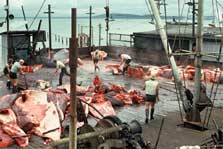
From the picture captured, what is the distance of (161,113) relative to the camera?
17.6 m

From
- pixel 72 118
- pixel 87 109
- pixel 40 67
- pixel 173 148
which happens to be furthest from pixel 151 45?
pixel 72 118

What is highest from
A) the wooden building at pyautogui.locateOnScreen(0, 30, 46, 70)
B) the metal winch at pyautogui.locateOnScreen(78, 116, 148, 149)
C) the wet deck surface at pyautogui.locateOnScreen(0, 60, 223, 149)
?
the wooden building at pyautogui.locateOnScreen(0, 30, 46, 70)

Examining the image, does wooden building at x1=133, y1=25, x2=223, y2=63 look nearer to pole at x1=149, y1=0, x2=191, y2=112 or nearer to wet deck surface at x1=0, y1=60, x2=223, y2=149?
wet deck surface at x1=0, y1=60, x2=223, y2=149

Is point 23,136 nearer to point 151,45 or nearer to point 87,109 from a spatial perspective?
point 87,109

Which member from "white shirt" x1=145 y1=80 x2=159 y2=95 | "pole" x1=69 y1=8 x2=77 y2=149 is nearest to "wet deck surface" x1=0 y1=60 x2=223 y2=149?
"white shirt" x1=145 y1=80 x2=159 y2=95

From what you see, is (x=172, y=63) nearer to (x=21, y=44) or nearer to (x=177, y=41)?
(x=177, y=41)

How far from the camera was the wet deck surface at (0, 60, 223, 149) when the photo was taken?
1398 centimetres

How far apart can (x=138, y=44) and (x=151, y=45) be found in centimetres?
172

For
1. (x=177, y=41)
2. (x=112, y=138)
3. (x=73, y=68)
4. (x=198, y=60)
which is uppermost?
(x=73, y=68)

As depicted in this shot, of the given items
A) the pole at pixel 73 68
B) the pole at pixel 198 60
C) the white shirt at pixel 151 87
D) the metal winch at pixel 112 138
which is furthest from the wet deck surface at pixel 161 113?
the pole at pixel 73 68

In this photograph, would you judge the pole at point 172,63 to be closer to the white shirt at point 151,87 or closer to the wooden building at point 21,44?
the white shirt at point 151,87

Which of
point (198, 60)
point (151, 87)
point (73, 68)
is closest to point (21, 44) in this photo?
point (151, 87)

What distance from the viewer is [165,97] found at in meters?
21.1

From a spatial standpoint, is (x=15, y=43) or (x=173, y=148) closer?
(x=173, y=148)
